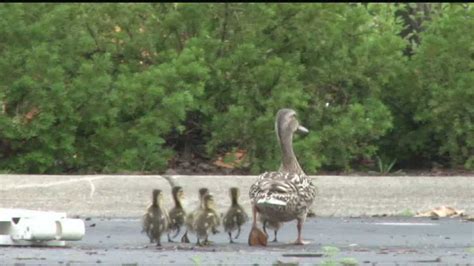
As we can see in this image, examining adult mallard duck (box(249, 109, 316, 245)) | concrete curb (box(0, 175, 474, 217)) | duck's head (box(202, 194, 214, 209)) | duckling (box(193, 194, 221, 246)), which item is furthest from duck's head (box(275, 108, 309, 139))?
concrete curb (box(0, 175, 474, 217))

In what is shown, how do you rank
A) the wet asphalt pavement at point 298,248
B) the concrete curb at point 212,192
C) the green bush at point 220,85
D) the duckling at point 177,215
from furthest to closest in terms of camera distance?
the green bush at point 220,85 < the concrete curb at point 212,192 < the duckling at point 177,215 < the wet asphalt pavement at point 298,248

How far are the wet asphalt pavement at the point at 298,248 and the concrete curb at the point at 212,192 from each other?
19.1 inches

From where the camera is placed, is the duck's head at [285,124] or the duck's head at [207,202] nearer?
the duck's head at [207,202]

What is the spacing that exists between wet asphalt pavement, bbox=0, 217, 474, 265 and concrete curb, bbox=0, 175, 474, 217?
0.48 m

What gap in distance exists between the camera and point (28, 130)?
16.1 m

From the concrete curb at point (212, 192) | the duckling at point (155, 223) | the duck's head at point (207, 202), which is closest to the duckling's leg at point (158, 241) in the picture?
the duckling at point (155, 223)

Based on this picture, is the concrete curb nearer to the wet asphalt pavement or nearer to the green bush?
the wet asphalt pavement

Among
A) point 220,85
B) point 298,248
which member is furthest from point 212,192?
point 298,248

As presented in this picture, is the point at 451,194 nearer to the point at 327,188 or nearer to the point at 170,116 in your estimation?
the point at 327,188

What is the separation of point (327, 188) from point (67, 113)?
294 cm

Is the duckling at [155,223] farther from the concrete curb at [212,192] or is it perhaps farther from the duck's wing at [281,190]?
the concrete curb at [212,192]

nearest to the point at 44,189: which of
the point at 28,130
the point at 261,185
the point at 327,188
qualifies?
the point at 28,130

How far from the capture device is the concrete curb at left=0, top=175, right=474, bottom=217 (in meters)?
14.9

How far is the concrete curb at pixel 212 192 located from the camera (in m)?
14.9
